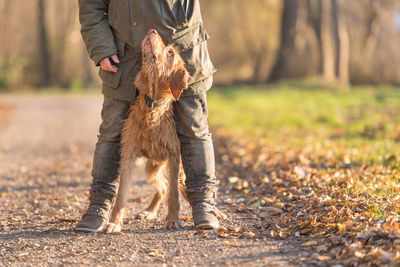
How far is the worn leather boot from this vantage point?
450 centimetres

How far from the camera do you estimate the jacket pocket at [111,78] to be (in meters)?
4.49

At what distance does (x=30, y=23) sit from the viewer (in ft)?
68.7

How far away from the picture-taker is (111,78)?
4.54 m

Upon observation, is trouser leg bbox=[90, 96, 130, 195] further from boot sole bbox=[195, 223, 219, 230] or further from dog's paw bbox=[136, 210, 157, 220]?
boot sole bbox=[195, 223, 219, 230]

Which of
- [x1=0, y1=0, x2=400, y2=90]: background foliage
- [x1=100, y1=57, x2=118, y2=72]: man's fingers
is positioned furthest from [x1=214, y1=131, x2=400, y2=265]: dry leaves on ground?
[x1=0, y1=0, x2=400, y2=90]: background foliage

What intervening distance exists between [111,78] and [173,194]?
41.8 inches

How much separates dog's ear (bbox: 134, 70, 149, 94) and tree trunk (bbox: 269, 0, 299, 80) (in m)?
15.9

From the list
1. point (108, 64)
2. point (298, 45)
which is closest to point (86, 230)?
point (108, 64)

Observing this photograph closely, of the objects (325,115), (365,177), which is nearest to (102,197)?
(365,177)

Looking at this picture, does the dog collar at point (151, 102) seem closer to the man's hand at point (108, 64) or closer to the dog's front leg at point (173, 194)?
the man's hand at point (108, 64)

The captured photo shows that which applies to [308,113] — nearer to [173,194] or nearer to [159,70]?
[173,194]

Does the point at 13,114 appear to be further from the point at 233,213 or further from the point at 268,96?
the point at 233,213

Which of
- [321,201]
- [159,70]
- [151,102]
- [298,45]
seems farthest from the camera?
[298,45]

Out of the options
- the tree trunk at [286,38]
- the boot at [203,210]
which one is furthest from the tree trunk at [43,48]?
the boot at [203,210]
